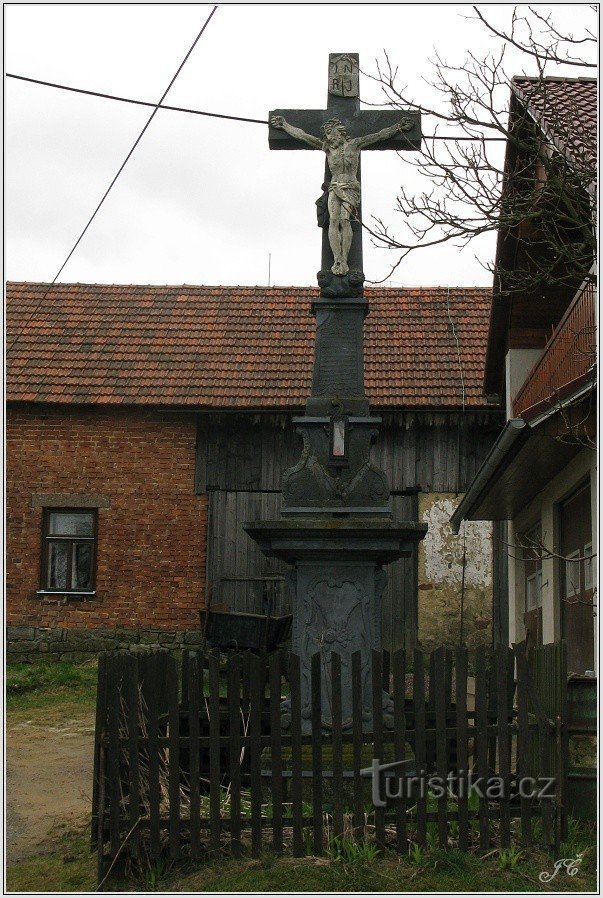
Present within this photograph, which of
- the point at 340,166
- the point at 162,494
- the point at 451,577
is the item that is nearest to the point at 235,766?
the point at 340,166

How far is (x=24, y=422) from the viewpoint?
16.5 meters

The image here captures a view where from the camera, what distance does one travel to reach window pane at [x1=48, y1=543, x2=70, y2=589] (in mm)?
16266

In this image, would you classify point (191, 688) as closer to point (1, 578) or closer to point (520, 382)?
point (1, 578)

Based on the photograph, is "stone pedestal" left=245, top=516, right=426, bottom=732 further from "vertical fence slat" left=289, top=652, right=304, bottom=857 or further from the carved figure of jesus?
the carved figure of jesus

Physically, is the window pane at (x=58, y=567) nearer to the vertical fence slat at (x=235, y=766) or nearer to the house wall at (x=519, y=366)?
the house wall at (x=519, y=366)

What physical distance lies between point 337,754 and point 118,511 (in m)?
10.7

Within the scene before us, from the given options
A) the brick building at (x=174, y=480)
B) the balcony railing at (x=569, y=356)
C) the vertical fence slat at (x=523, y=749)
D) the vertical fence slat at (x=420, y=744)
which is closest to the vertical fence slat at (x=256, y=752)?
the vertical fence slat at (x=420, y=744)

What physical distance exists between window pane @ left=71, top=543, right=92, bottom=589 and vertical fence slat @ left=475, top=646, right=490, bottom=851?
10.9 meters

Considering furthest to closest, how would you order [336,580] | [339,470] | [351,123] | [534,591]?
[534,591] → [351,123] → [339,470] → [336,580]

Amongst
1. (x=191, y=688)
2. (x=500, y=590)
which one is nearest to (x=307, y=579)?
(x=191, y=688)

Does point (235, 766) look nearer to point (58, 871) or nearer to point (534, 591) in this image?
point (58, 871)

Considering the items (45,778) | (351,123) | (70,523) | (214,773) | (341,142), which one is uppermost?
(351,123)

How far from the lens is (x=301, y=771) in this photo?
5934mm

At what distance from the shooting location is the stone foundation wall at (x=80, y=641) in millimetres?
15859
